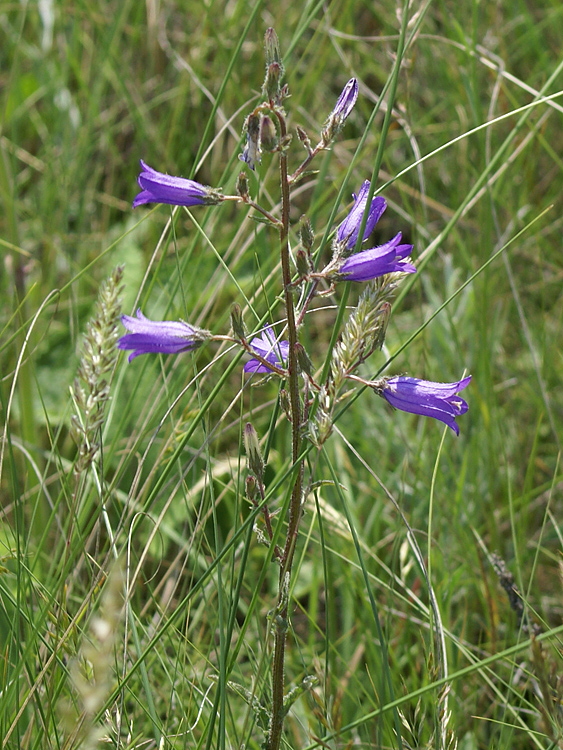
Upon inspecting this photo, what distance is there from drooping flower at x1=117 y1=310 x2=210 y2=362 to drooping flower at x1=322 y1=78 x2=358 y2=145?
1.39ft

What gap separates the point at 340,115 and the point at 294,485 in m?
0.69

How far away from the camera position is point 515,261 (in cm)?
354

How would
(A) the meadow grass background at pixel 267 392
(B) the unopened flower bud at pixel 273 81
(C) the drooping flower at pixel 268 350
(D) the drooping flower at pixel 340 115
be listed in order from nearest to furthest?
(B) the unopened flower bud at pixel 273 81 < (D) the drooping flower at pixel 340 115 < (C) the drooping flower at pixel 268 350 < (A) the meadow grass background at pixel 267 392

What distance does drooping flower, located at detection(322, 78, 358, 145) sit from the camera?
1309 millimetres

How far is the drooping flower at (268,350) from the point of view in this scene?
57.9 inches

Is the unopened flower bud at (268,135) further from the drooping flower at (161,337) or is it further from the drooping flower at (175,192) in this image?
the drooping flower at (161,337)

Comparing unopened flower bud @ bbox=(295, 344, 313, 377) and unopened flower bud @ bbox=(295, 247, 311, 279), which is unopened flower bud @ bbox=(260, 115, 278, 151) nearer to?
unopened flower bud @ bbox=(295, 247, 311, 279)

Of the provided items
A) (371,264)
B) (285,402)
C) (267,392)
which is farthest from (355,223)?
(267,392)

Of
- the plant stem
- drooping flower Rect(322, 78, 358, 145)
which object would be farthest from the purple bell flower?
the plant stem

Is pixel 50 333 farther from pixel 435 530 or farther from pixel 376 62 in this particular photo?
pixel 376 62

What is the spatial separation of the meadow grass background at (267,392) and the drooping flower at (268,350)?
0.11 meters

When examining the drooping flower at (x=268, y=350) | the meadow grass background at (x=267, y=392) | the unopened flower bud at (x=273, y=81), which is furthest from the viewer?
the meadow grass background at (x=267, y=392)

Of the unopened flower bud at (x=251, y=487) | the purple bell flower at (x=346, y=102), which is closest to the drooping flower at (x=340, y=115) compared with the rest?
the purple bell flower at (x=346, y=102)

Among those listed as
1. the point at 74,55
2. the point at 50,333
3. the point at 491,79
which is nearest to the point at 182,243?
the point at 50,333
